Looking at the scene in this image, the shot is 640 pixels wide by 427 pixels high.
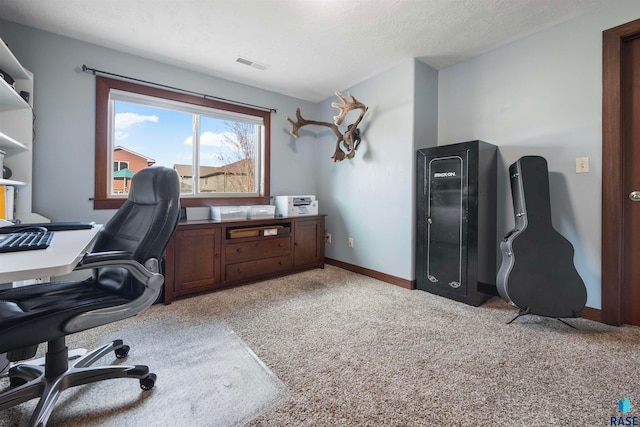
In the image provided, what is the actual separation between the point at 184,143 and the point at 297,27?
173 centimetres

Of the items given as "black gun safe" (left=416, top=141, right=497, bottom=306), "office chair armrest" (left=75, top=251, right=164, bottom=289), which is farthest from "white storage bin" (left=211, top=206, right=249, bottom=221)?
"black gun safe" (left=416, top=141, right=497, bottom=306)

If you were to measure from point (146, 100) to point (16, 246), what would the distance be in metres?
2.30

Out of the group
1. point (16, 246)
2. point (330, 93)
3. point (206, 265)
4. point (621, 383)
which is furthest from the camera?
point (330, 93)

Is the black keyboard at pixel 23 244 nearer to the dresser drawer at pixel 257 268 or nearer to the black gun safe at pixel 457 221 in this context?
the dresser drawer at pixel 257 268

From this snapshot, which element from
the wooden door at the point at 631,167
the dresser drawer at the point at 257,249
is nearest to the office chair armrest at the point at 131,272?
the dresser drawer at the point at 257,249

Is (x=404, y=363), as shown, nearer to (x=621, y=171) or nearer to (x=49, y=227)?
→ (x=621, y=171)

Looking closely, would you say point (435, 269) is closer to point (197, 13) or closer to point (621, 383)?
point (621, 383)

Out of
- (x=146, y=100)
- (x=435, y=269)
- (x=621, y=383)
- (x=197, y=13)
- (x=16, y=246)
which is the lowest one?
(x=621, y=383)

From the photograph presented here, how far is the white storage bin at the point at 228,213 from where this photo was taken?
9.80ft

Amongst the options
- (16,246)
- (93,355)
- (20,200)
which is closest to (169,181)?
(16,246)

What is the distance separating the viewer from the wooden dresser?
2588mm

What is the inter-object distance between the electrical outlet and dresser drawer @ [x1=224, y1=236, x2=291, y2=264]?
272 cm

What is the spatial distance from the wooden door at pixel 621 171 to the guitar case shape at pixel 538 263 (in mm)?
294

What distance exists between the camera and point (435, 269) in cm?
277
